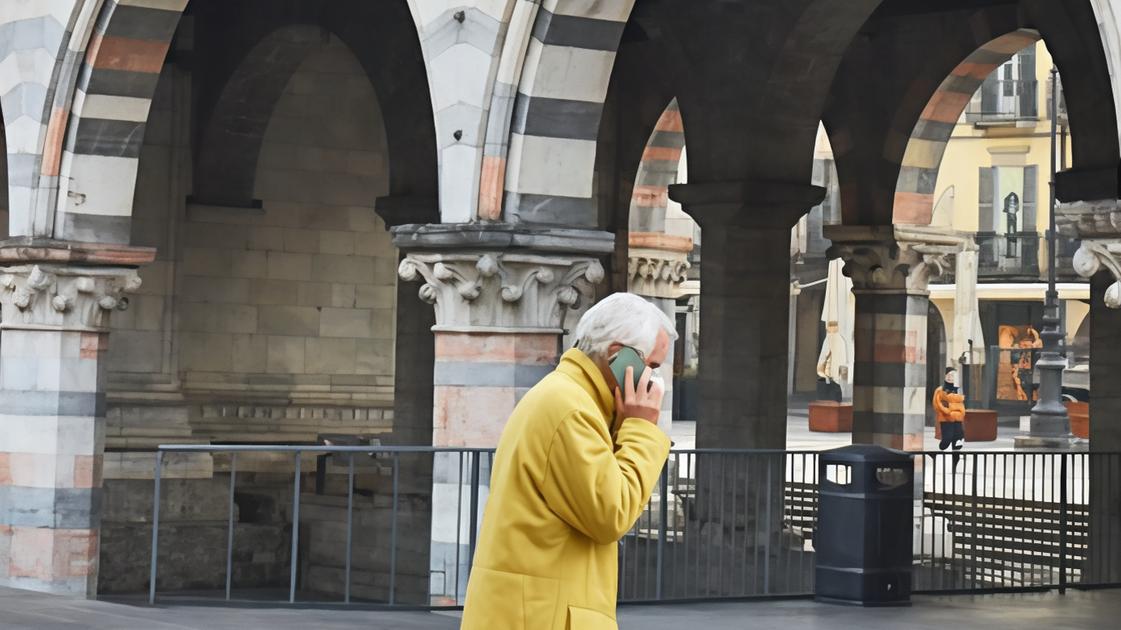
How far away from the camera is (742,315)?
16.9 m

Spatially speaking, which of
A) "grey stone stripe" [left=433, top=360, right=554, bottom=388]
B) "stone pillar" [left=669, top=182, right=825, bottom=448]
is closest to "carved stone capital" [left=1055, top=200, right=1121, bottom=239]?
"grey stone stripe" [left=433, top=360, right=554, bottom=388]

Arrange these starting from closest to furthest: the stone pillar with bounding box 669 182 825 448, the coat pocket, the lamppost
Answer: the coat pocket < the stone pillar with bounding box 669 182 825 448 < the lamppost

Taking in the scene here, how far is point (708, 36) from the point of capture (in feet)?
53.8

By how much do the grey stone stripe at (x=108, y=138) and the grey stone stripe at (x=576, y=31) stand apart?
140 inches

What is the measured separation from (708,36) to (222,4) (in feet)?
16.2

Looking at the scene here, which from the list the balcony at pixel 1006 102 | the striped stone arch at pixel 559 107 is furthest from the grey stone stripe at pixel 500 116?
the balcony at pixel 1006 102

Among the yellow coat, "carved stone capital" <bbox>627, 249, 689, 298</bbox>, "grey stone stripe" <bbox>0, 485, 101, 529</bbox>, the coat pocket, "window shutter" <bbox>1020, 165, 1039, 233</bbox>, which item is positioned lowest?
"grey stone stripe" <bbox>0, 485, 101, 529</bbox>

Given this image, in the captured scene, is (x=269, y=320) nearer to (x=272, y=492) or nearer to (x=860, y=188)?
(x=272, y=492)

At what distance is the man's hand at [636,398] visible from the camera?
436 centimetres

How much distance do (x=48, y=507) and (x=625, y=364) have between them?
898 cm

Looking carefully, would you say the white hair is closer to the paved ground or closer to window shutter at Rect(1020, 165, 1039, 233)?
the paved ground

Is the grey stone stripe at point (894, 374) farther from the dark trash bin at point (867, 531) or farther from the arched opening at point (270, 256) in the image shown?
the dark trash bin at point (867, 531)

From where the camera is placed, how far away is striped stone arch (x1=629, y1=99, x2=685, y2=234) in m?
22.6

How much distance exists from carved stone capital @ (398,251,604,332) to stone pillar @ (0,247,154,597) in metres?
3.19
